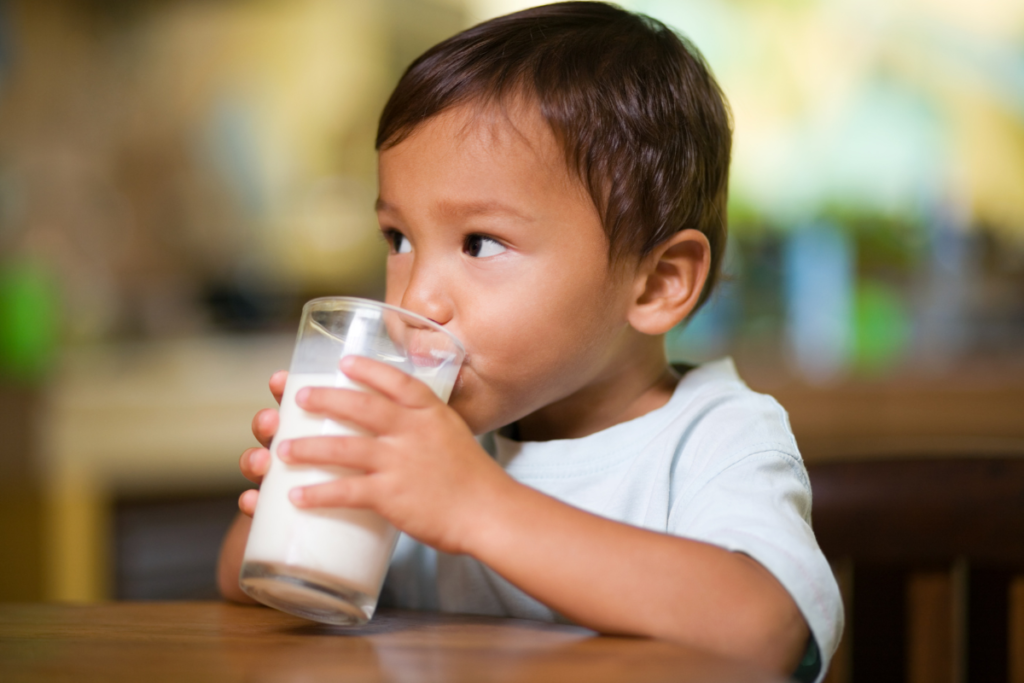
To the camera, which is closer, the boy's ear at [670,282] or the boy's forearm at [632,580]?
the boy's forearm at [632,580]

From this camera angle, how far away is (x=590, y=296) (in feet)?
2.56

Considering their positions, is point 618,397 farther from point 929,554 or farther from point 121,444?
point 121,444

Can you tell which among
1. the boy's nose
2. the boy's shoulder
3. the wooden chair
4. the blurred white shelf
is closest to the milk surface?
the boy's nose

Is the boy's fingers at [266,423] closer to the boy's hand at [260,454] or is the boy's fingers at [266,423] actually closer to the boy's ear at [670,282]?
the boy's hand at [260,454]

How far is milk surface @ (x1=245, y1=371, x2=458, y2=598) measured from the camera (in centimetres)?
56

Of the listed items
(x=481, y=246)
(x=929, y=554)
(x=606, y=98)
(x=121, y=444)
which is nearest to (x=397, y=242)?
(x=481, y=246)

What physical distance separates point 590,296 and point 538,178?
0.11 metres

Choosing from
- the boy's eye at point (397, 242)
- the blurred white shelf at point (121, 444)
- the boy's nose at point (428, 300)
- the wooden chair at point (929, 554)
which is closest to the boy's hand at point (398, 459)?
the boy's nose at point (428, 300)

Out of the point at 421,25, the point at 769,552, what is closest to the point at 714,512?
the point at 769,552

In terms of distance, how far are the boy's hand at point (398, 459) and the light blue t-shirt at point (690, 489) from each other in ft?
0.56

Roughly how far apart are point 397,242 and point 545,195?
149 mm

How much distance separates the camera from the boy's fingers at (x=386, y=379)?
0.56 metres

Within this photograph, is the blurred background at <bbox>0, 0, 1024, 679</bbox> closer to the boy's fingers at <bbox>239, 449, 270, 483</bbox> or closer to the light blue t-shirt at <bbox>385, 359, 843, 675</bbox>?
the light blue t-shirt at <bbox>385, 359, 843, 675</bbox>

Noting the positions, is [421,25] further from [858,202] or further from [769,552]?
[769,552]
